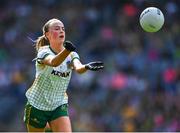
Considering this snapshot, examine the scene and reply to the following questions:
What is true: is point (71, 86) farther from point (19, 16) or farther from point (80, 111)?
point (19, 16)

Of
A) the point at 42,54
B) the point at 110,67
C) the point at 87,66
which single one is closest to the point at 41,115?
the point at 42,54

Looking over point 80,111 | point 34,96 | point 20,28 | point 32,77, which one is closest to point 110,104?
point 80,111

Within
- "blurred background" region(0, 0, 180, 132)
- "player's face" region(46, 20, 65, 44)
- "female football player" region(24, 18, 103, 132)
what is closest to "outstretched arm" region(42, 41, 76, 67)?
"female football player" region(24, 18, 103, 132)

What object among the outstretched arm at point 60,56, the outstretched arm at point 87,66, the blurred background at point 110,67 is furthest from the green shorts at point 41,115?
the blurred background at point 110,67

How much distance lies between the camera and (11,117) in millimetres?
16422

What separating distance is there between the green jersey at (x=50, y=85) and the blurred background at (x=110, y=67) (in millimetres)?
5381

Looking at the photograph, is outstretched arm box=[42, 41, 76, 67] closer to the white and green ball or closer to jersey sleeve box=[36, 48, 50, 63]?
jersey sleeve box=[36, 48, 50, 63]

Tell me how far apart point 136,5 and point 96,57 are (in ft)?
4.96

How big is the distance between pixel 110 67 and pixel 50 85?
23.5 ft

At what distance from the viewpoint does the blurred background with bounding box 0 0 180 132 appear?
14898 mm

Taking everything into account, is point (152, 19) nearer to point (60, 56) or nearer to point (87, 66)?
point (87, 66)

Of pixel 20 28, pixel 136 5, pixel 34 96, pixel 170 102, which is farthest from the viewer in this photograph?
pixel 20 28

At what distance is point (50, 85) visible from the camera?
9.09 m

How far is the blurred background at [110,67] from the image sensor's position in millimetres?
14898
